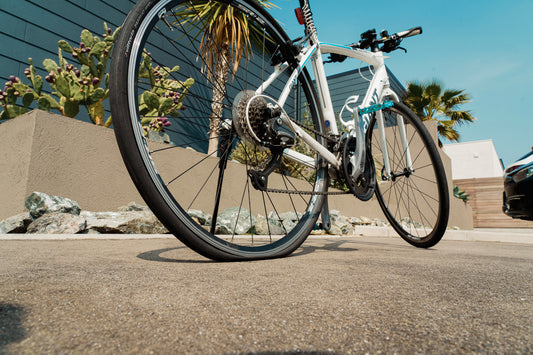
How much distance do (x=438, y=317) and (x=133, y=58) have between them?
3.56 feet

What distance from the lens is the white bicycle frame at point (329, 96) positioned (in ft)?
5.08

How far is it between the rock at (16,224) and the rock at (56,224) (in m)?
0.10

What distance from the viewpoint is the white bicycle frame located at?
61.0 inches

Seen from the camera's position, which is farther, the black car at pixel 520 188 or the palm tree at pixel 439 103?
the palm tree at pixel 439 103

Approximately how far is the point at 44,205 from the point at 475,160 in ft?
63.8

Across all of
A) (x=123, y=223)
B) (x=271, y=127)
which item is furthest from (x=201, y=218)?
(x=271, y=127)

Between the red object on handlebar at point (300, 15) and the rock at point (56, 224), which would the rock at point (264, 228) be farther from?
the red object on handlebar at point (300, 15)

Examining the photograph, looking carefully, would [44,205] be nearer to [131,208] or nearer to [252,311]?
[131,208]

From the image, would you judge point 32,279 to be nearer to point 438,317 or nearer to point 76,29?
point 438,317

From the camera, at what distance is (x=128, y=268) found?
0.93 meters

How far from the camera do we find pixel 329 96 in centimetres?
189

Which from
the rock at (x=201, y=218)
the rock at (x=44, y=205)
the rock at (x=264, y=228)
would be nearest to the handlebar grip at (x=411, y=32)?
the rock at (x=264, y=228)

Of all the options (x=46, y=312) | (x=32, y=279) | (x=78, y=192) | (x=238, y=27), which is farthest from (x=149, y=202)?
(x=238, y=27)

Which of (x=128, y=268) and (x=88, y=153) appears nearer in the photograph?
(x=128, y=268)
